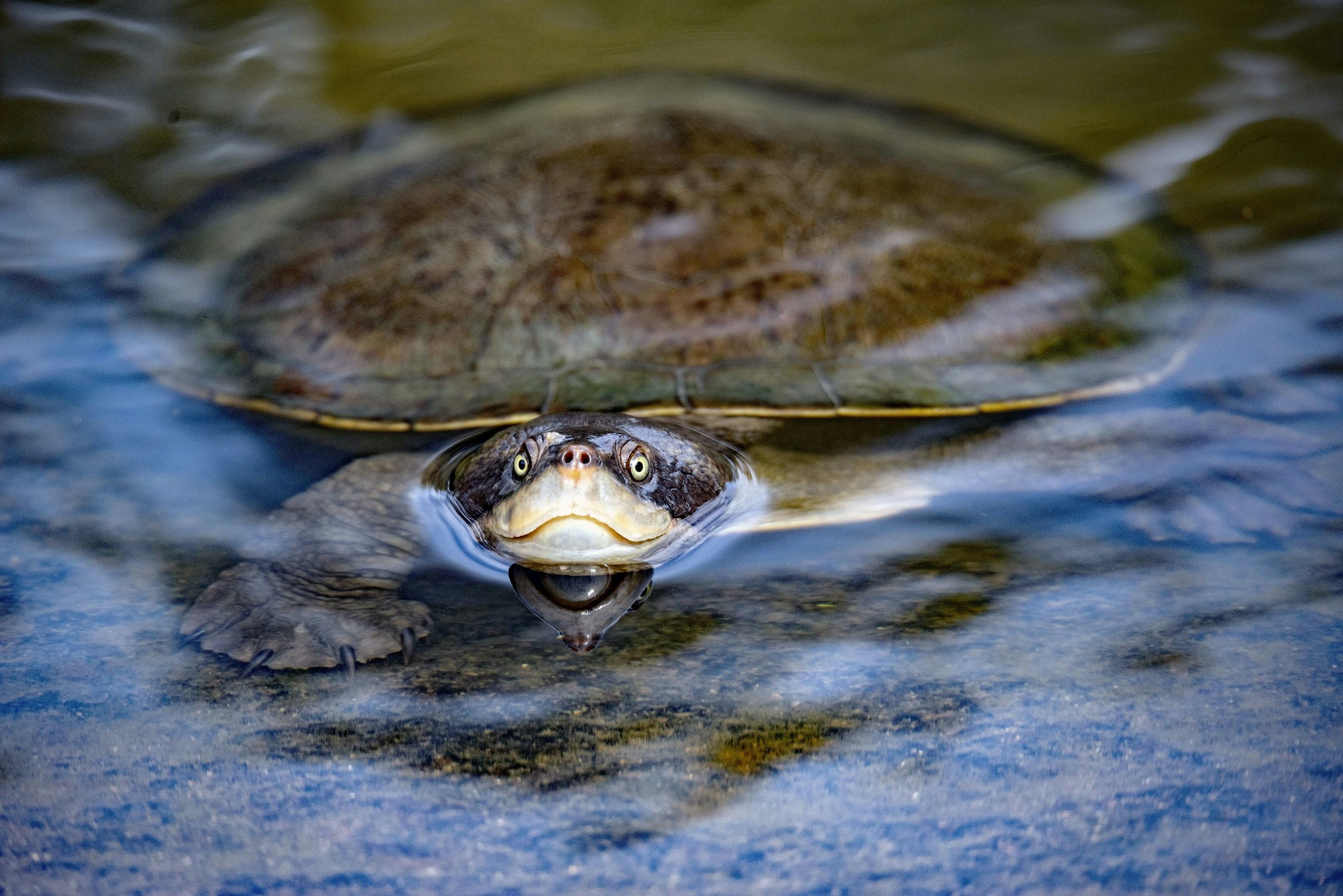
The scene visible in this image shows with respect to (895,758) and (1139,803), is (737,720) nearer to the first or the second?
(895,758)

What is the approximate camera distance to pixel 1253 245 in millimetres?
4191

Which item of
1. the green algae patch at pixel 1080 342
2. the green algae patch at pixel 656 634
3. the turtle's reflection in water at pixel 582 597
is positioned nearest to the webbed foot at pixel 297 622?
the turtle's reflection in water at pixel 582 597

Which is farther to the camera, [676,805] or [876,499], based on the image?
[876,499]

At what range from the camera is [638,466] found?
257 cm

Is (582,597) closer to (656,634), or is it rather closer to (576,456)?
(656,634)

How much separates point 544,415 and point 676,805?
147cm

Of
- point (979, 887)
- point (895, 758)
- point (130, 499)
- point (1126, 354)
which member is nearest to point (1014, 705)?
point (895, 758)

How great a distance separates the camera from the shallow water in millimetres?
1673

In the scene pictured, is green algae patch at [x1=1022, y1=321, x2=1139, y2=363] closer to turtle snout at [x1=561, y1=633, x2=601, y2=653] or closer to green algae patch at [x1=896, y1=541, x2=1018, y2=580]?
green algae patch at [x1=896, y1=541, x2=1018, y2=580]

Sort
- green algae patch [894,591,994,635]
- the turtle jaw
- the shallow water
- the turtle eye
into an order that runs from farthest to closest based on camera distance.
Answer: the turtle eye < the turtle jaw < green algae patch [894,591,994,635] < the shallow water

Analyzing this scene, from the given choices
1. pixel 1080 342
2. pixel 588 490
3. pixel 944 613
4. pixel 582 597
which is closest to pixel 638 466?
pixel 588 490

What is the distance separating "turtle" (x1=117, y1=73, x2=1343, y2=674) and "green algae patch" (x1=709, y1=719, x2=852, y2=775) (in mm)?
484

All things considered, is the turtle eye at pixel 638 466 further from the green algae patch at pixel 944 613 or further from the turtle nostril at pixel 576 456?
the green algae patch at pixel 944 613

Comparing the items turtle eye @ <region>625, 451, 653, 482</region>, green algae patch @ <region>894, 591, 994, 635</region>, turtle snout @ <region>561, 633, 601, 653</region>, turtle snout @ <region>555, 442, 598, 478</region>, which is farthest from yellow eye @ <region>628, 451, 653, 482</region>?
green algae patch @ <region>894, 591, 994, 635</region>
